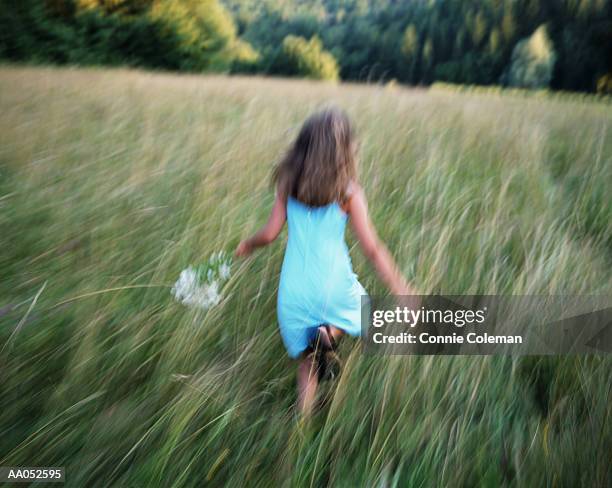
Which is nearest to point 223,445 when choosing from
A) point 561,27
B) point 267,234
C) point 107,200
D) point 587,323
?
point 267,234

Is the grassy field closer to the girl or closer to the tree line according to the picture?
the girl

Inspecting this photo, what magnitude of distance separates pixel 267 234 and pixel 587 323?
3.85ft

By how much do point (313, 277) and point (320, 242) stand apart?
107mm

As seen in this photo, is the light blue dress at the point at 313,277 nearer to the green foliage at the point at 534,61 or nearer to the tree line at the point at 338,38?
the tree line at the point at 338,38

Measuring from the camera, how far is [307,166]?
1.22m

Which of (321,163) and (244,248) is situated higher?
(321,163)

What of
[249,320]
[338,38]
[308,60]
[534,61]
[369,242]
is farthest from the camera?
[308,60]

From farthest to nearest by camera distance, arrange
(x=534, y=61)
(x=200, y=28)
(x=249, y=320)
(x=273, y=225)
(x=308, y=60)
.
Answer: (x=200, y=28) → (x=308, y=60) → (x=534, y=61) → (x=249, y=320) → (x=273, y=225)

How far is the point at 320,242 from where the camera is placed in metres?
1.25

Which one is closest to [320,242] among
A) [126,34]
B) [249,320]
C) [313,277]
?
[313,277]

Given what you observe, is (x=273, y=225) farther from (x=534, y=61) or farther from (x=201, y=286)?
(x=534, y=61)

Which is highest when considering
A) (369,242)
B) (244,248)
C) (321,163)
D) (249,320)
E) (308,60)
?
(321,163)

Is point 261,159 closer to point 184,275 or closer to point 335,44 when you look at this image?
point 184,275

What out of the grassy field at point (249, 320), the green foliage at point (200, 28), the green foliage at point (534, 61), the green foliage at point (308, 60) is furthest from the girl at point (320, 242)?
the green foliage at point (200, 28)
